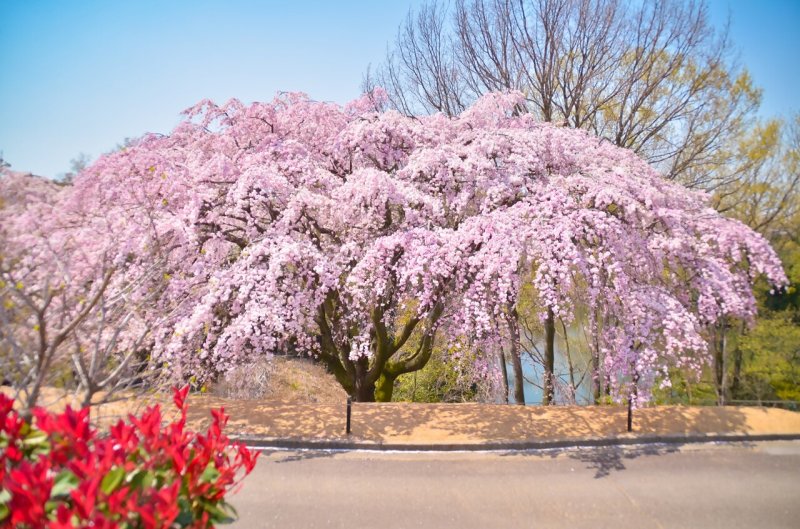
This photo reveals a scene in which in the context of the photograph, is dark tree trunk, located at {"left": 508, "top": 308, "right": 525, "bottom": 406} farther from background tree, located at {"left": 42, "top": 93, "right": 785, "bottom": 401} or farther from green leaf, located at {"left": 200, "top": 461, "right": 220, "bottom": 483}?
green leaf, located at {"left": 200, "top": 461, "right": 220, "bottom": 483}

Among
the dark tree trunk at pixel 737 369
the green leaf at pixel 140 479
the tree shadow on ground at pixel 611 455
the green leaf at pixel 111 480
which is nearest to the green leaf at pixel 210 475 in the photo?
the green leaf at pixel 140 479

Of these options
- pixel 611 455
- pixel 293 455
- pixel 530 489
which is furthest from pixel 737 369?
pixel 293 455

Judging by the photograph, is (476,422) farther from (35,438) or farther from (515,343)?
(35,438)

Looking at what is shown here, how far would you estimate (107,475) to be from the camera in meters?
2.94

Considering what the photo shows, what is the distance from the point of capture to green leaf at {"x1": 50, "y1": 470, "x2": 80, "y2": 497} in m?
2.88

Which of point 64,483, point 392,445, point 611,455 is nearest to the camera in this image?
point 64,483

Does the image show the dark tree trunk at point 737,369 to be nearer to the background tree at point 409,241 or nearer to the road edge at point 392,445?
the background tree at point 409,241

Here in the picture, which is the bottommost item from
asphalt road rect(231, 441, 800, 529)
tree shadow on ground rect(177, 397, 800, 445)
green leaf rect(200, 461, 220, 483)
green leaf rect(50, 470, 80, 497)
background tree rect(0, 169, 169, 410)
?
asphalt road rect(231, 441, 800, 529)

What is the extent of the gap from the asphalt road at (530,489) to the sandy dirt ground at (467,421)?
0.57 m

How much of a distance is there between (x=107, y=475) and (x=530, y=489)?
655cm

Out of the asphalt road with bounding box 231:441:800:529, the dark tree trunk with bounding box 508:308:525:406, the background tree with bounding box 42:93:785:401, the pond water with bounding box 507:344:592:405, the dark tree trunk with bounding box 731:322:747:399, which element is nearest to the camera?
the asphalt road with bounding box 231:441:800:529

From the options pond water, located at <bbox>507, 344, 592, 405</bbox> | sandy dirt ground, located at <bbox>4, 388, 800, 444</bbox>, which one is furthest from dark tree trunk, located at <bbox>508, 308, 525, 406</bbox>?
pond water, located at <bbox>507, 344, 592, 405</bbox>

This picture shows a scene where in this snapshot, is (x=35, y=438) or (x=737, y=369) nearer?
(x=35, y=438)

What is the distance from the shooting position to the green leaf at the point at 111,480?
290 cm
